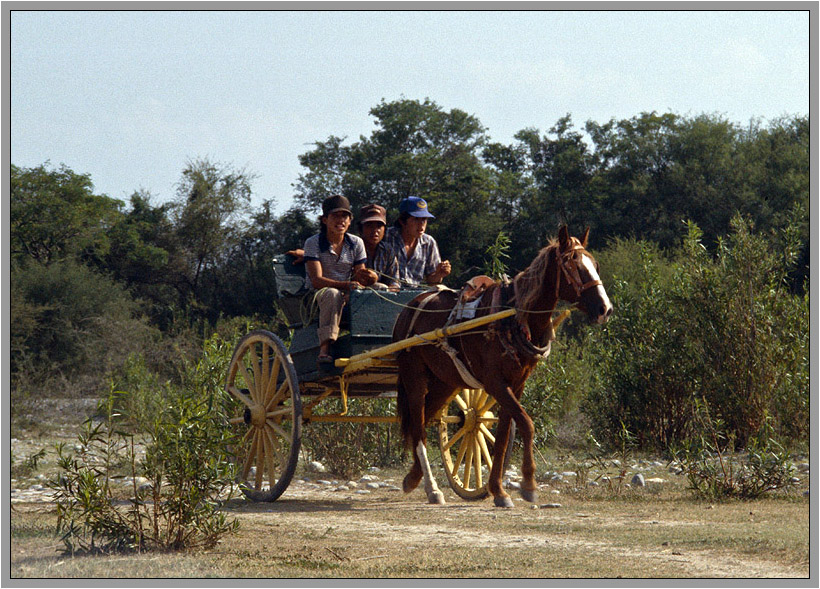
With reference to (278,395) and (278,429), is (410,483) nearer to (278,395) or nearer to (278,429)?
(278,429)

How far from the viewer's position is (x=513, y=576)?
4766 mm

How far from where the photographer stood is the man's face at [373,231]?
853cm

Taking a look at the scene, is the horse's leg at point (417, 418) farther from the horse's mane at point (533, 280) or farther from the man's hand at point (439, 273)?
the horse's mane at point (533, 280)

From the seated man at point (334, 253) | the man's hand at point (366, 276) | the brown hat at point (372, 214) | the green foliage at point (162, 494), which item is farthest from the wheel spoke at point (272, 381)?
the green foliage at point (162, 494)

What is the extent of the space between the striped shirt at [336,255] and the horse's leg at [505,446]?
1.88 meters

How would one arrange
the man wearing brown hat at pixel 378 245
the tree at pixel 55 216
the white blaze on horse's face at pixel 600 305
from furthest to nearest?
the tree at pixel 55 216 < the man wearing brown hat at pixel 378 245 < the white blaze on horse's face at pixel 600 305

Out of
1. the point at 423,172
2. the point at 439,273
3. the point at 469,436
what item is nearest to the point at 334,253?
the point at 439,273

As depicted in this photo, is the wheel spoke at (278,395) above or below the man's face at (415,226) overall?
below

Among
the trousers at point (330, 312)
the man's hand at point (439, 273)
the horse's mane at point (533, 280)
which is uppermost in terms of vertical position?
the man's hand at point (439, 273)

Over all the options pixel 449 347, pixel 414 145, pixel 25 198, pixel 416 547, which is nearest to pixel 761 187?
pixel 414 145

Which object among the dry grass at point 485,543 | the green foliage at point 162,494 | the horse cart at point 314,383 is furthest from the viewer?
the horse cart at point 314,383

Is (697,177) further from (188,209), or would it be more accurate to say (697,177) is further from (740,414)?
(740,414)

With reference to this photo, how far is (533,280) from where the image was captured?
22.9 ft

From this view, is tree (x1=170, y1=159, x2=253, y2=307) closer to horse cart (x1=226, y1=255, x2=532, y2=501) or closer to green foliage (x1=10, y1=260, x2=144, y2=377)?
green foliage (x1=10, y1=260, x2=144, y2=377)
